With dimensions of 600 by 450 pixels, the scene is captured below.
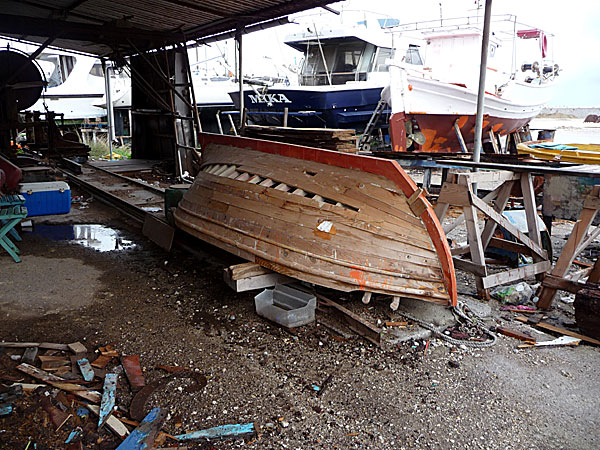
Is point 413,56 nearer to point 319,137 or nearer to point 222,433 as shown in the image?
point 319,137

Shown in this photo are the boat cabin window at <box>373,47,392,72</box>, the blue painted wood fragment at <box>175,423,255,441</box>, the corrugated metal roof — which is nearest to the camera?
the blue painted wood fragment at <box>175,423,255,441</box>

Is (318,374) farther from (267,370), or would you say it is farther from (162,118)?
(162,118)

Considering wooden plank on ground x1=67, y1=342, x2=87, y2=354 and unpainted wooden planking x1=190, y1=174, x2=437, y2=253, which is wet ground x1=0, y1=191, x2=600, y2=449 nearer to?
wooden plank on ground x1=67, y1=342, x2=87, y2=354

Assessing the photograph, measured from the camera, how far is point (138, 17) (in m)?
10.4

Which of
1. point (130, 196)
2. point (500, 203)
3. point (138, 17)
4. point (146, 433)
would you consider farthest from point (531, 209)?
point (138, 17)

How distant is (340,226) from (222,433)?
2.03m

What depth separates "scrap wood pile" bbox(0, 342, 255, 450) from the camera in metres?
2.96

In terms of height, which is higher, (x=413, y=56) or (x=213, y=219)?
(x=413, y=56)

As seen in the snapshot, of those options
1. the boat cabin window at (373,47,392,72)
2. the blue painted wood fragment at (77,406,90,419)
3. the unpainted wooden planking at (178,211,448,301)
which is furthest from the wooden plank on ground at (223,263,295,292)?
the boat cabin window at (373,47,392,72)

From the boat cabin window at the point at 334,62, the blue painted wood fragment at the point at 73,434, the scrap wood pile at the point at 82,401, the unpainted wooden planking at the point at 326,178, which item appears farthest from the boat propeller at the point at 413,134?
the blue painted wood fragment at the point at 73,434

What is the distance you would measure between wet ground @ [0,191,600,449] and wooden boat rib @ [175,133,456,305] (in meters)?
0.60

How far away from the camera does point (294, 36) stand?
16.6m

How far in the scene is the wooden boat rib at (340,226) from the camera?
406 cm

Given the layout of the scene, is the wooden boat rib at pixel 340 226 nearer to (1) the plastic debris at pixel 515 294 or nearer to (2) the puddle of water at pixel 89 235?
(1) the plastic debris at pixel 515 294
